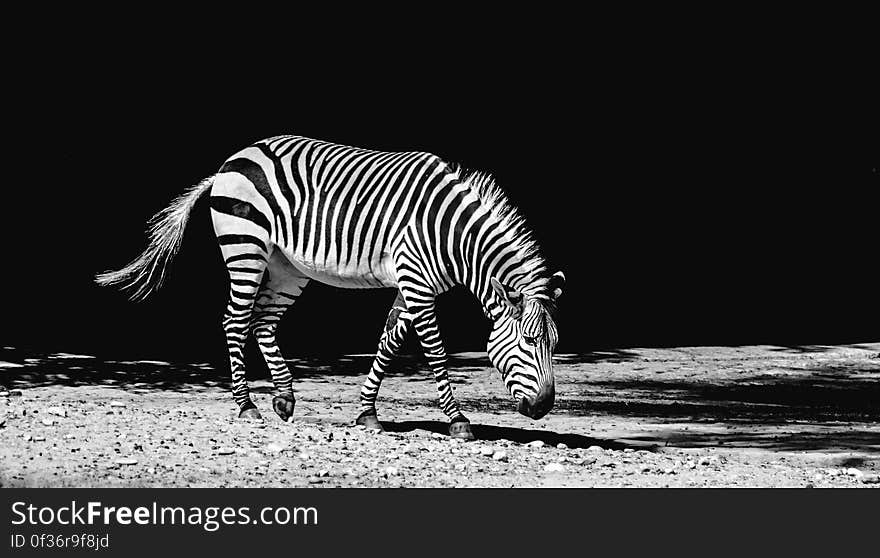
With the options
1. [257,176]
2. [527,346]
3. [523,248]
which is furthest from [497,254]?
[257,176]

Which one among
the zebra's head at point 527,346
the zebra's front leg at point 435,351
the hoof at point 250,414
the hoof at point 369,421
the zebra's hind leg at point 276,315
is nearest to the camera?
the zebra's head at point 527,346

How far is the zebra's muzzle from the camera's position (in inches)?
309

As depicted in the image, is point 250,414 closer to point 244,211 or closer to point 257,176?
point 244,211

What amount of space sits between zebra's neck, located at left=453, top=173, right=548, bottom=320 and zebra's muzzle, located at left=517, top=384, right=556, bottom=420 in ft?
1.80

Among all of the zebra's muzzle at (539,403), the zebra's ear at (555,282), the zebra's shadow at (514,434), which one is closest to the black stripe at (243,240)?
the zebra's shadow at (514,434)

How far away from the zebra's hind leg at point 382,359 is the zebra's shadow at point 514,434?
0.51 ft

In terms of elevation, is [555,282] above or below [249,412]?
above

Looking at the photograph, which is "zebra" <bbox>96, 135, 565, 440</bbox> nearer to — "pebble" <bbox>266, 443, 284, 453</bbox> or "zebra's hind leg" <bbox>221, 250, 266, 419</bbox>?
"zebra's hind leg" <bbox>221, 250, 266, 419</bbox>

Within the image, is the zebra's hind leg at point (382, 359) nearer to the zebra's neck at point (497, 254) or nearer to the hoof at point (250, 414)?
the zebra's neck at point (497, 254)

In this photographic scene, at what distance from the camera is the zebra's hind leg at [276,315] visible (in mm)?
8656

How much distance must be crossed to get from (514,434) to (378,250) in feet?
4.78

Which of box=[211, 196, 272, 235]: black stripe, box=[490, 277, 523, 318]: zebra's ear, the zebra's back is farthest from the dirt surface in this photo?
box=[211, 196, 272, 235]: black stripe

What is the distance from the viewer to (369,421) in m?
8.35

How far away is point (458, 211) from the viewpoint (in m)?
8.18
